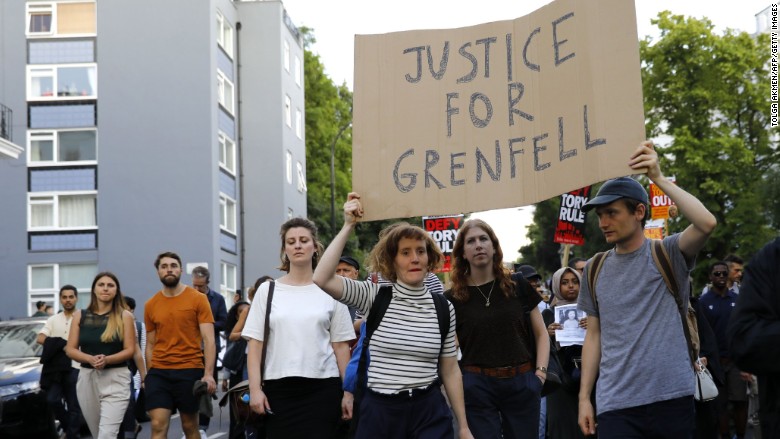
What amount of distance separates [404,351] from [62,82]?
33879 millimetres

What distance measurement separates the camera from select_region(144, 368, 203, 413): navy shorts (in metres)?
9.62

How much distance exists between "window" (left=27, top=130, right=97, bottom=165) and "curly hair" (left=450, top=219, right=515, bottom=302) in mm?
31627

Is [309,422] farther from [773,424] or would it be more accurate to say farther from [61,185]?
[61,185]

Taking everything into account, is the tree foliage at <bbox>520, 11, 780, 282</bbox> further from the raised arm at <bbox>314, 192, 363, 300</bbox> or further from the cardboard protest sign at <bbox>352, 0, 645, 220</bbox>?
the raised arm at <bbox>314, 192, 363, 300</bbox>

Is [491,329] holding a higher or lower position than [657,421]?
higher

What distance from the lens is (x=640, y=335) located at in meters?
5.49

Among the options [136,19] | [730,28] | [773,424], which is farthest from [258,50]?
[773,424]

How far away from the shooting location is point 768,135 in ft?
145

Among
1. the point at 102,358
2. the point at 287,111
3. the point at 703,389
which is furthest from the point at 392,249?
the point at 287,111

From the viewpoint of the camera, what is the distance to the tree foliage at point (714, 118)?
139 feet

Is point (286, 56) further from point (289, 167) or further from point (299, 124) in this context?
point (289, 167)

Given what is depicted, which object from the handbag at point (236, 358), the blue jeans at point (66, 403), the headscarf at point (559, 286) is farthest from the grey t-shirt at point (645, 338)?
the blue jeans at point (66, 403)

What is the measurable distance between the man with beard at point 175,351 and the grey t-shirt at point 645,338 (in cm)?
495

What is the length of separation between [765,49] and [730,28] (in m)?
1.73
